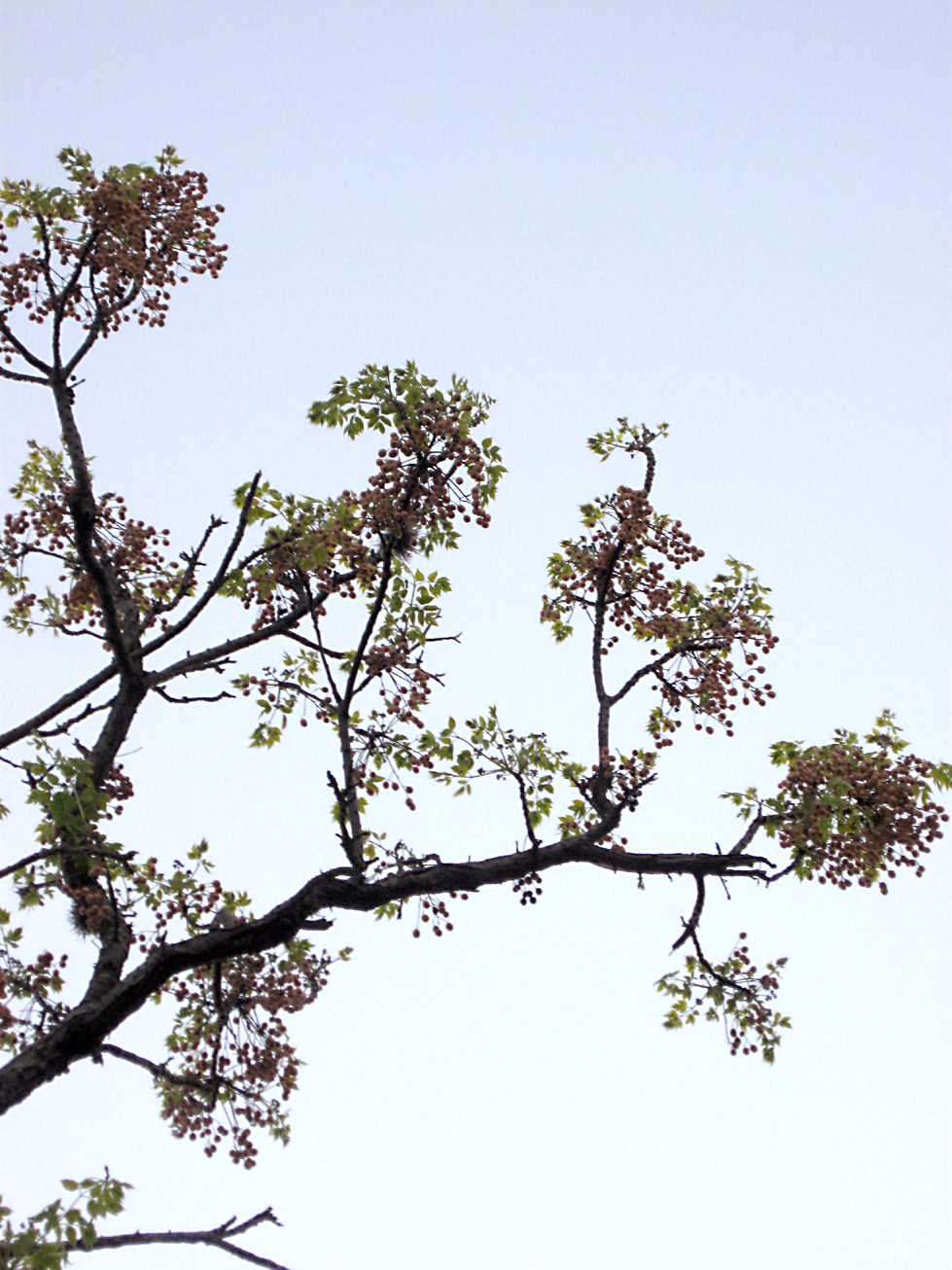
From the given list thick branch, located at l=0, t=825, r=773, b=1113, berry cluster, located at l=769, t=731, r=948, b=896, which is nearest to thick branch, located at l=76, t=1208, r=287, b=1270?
A: thick branch, located at l=0, t=825, r=773, b=1113

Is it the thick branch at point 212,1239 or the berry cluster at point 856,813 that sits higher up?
the berry cluster at point 856,813

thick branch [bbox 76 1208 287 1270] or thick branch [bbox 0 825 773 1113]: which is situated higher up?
thick branch [bbox 0 825 773 1113]

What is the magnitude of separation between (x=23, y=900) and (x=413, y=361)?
5.84 metres

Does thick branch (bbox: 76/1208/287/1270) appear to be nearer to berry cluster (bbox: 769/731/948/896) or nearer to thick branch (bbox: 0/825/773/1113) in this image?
thick branch (bbox: 0/825/773/1113)

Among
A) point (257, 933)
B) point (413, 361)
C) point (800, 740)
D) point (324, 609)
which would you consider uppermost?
point (413, 361)

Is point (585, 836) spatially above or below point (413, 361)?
below

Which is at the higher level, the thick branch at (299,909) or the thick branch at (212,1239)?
the thick branch at (299,909)

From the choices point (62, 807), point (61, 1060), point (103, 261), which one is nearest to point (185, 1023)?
point (61, 1060)

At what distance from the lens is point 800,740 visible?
895 cm

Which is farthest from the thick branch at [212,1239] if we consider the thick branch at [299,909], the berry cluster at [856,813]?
the berry cluster at [856,813]

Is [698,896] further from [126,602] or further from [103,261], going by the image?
[103,261]

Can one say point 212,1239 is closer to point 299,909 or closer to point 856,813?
point 299,909

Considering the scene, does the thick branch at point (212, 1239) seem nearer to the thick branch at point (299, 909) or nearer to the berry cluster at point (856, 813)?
the thick branch at point (299, 909)

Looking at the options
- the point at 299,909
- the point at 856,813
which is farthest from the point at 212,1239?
the point at 856,813
